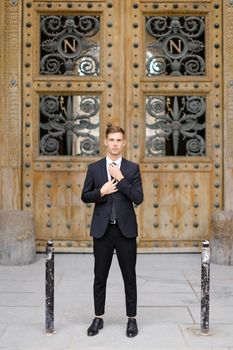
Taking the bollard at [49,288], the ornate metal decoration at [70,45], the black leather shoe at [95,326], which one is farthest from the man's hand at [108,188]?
the ornate metal decoration at [70,45]

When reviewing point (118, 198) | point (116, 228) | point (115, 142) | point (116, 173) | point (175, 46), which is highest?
point (175, 46)

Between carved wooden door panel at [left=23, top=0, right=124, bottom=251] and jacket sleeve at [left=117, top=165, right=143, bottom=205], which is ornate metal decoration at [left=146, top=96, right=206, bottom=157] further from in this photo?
jacket sleeve at [left=117, top=165, right=143, bottom=205]

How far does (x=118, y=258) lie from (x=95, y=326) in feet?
1.98

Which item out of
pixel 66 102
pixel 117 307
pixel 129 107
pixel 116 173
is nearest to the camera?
pixel 116 173

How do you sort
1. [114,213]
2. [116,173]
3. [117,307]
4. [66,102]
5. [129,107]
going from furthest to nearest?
[66,102] < [129,107] < [117,307] < [114,213] < [116,173]

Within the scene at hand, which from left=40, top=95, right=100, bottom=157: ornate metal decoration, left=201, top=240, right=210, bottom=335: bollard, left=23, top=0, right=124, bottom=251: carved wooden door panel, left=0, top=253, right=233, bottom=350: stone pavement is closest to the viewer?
left=0, top=253, right=233, bottom=350: stone pavement

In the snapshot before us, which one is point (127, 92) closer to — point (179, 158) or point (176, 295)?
point (179, 158)

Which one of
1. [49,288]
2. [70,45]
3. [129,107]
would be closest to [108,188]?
[49,288]

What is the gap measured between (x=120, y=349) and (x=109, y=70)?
4.95 metres

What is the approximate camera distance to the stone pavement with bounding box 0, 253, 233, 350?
4586mm

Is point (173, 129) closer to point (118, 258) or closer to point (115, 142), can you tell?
point (115, 142)

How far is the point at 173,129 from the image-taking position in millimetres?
8492

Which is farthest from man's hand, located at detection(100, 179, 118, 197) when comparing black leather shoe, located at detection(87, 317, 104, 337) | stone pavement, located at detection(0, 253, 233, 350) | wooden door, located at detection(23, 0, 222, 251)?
wooden door, located at detection(23, 0, 222, 251)

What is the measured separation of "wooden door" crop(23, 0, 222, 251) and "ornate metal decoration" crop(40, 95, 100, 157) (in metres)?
0.01
